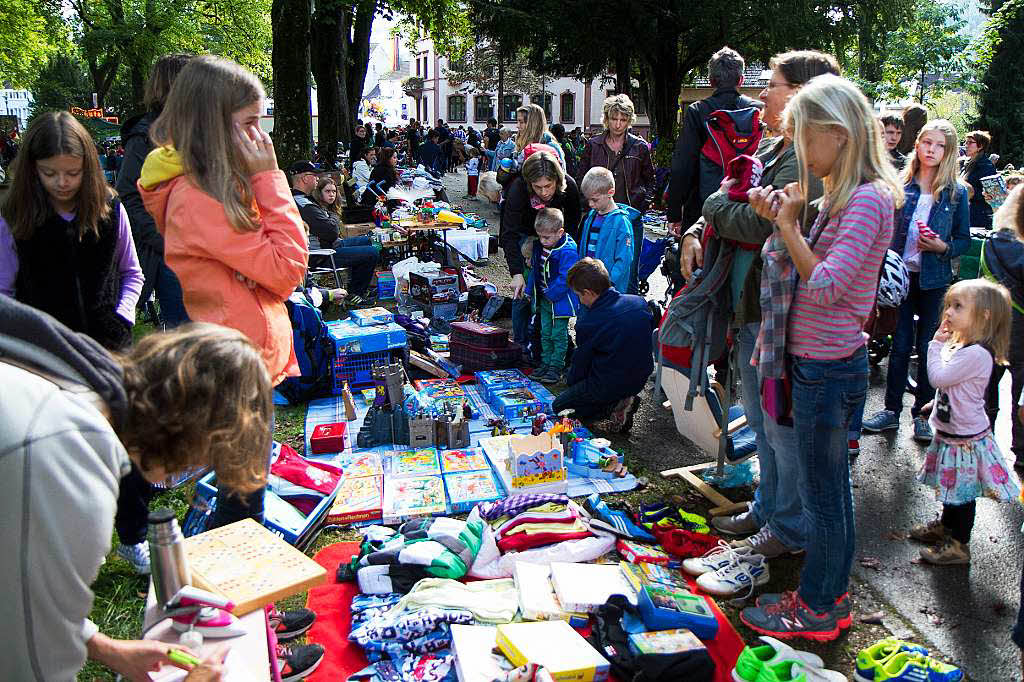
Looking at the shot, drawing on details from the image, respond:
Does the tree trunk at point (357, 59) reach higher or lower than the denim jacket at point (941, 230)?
higher

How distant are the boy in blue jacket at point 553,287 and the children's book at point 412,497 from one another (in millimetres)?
1934

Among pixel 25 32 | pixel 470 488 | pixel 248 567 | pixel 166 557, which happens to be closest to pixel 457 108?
pixel 25 32

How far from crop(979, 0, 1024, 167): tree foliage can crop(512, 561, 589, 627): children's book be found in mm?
23218

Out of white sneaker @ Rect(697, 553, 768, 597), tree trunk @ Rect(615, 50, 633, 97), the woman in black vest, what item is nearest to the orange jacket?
the woman in black vest

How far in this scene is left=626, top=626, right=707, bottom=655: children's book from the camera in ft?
9.37

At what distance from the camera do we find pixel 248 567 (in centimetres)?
233

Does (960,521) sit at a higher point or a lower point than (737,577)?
higher

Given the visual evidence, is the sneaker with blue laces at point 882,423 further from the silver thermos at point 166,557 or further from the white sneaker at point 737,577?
the silver thermos at point 166,557

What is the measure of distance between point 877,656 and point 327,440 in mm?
3232

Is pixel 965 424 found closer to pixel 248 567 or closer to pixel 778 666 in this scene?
pixel 778 666

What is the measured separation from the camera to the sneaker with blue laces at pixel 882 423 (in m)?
5.11

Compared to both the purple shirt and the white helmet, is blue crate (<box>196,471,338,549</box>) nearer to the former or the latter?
the purple shirt

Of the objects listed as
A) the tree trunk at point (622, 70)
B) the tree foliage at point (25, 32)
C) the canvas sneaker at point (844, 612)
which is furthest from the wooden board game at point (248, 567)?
the tree foliage at point (25, 32)

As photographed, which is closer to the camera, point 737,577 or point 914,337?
point 737,577
